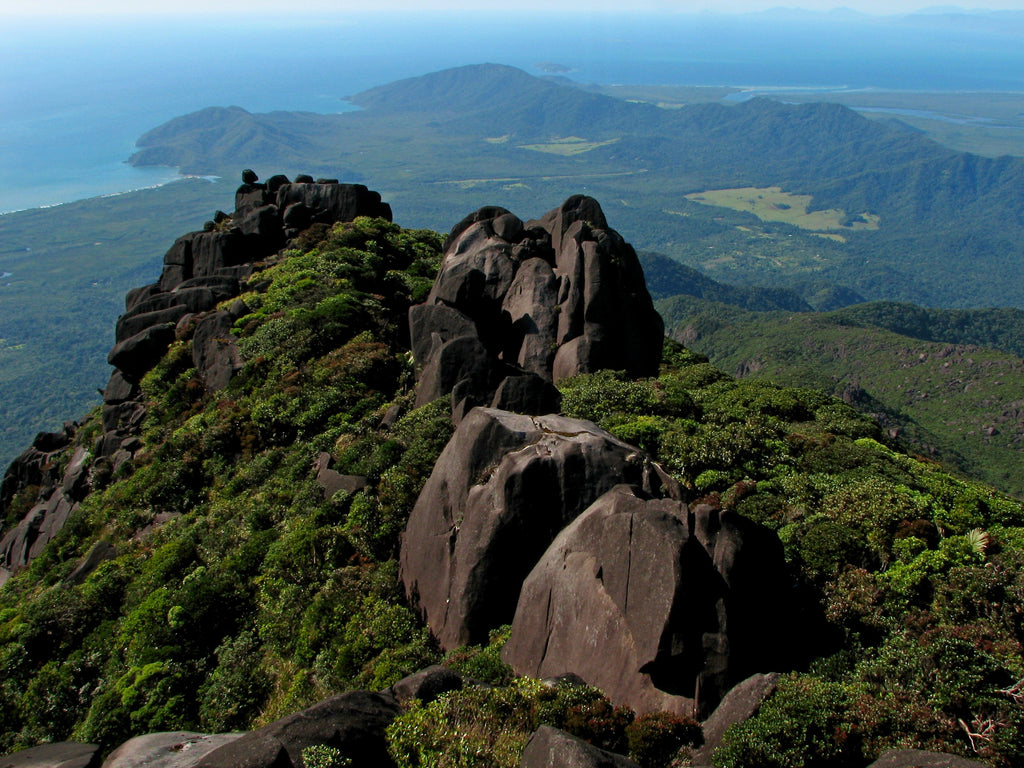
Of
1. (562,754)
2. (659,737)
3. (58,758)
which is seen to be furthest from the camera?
(58,758)

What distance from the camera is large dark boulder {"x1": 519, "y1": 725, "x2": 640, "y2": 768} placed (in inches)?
356

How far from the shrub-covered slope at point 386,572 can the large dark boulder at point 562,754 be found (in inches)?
22.4

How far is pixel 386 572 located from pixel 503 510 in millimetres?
4474

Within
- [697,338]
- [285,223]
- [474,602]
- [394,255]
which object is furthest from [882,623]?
[697,338]

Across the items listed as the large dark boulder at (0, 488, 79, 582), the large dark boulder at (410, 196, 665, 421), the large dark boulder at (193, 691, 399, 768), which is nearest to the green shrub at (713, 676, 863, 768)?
the large dark boulder at (193, 691, 399, 768)

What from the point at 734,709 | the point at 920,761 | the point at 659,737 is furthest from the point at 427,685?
the point at 920,761

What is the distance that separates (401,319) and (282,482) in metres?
13.7

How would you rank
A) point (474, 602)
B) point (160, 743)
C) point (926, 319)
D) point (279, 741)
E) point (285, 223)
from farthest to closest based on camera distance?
1. point (926, 319)
2. point (285, 223)
3. point (474, 602)
4. point (160, 743)
5. point (279, 741)

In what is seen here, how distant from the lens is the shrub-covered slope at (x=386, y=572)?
10727mm

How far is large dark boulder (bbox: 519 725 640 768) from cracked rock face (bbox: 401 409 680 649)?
542 centimetres

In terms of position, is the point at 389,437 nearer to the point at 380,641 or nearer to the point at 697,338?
the point at 380,641

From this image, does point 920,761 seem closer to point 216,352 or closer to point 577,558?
point 577,558

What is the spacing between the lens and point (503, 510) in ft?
49.8

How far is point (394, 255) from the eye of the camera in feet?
148
